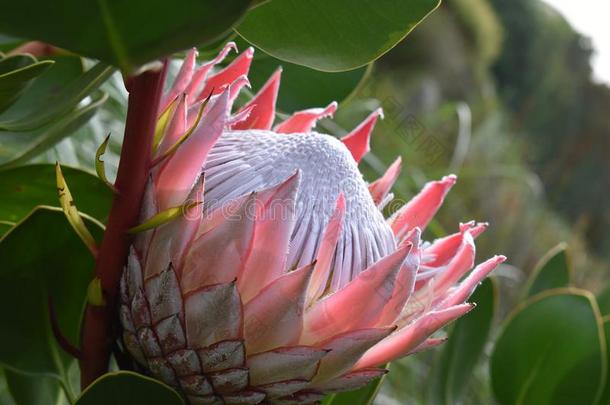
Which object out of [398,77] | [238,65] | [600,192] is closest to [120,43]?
[238,65]

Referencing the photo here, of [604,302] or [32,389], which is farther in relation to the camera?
[604,302]

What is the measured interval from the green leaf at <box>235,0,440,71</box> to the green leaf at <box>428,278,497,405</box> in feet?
2.35

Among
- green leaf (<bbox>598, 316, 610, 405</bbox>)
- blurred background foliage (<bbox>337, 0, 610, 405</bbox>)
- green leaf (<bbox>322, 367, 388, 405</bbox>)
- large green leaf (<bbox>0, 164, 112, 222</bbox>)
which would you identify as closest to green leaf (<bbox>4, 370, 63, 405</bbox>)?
large green leaf (<bbox>0, 164, 112, 222</bbox>)

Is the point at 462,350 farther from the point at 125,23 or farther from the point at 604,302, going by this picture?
the point at 125,23

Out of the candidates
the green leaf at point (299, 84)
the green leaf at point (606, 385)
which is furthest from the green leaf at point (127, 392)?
the green leaf at point (606, 385)

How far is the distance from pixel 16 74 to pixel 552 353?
0.92 meters

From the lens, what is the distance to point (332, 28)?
0.61 m

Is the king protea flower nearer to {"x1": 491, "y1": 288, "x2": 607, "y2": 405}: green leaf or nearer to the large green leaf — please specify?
the large green leaf

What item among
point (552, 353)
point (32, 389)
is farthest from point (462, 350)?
point (32, 389)

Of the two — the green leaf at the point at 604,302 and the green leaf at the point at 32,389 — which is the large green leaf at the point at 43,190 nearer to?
the green leaf at the point at 32,389

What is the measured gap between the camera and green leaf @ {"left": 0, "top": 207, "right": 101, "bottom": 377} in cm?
72

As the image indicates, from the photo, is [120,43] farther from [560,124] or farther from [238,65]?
[560,124]

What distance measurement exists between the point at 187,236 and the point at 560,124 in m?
13.0

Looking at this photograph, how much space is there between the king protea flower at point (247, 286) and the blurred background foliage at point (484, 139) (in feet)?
0.45
